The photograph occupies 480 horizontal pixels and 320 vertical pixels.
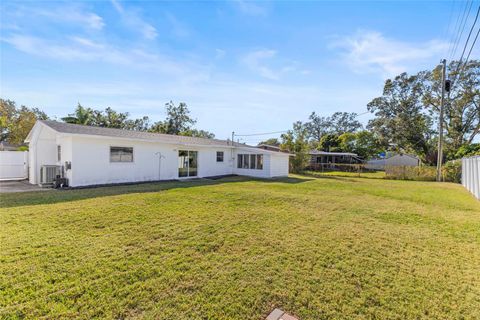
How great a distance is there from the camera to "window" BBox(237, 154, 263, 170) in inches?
682

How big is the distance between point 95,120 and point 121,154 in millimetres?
22394

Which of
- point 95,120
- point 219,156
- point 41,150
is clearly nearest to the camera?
point 41,150

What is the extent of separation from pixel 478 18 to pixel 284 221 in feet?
25.2

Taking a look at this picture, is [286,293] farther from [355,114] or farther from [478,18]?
[355,114]

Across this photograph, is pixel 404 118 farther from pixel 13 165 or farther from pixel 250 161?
pixel 13 165

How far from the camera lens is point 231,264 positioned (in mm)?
3426

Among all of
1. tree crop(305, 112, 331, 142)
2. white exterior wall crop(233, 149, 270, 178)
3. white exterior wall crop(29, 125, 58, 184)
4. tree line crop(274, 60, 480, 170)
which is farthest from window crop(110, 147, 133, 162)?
tree crop(305, 112, 331, 142)

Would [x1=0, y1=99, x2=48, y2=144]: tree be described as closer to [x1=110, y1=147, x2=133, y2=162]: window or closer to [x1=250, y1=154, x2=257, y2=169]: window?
[x1=110, y1=147, x2=133, y2=162]: window

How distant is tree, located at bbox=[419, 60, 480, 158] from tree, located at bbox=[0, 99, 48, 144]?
1735 inches

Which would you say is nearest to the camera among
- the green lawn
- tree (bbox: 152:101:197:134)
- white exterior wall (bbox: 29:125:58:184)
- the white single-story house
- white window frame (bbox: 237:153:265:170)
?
the green lawn

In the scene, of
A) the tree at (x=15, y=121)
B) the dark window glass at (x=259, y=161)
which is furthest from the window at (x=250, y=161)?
the tree at (x=15, y=121)

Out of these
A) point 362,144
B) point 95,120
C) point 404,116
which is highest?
point 404,116

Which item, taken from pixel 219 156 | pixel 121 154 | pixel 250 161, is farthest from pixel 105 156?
pixel 250 161

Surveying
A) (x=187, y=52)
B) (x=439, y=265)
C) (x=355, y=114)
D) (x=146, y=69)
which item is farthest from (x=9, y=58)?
(x=355, y=114)
